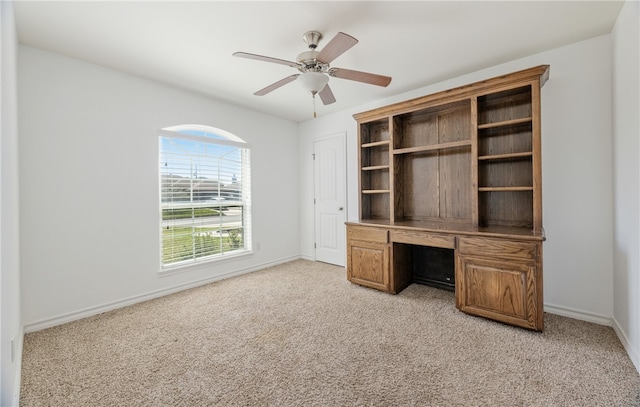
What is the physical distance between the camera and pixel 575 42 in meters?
2.50

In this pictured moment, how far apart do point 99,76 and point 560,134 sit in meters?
4.62

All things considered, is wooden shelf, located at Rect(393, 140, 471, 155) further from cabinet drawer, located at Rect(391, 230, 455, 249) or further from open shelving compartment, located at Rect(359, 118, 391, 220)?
Answer: cabinet drawer, located at Rect(391, 230, 455, 249)

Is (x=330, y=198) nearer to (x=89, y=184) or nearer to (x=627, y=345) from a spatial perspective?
(x=89, y=184)

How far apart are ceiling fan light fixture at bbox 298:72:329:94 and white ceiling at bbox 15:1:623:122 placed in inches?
14.4

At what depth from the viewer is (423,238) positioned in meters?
2.89

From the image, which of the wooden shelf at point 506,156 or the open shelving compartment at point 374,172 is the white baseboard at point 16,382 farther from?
the wooden shelf at point 506,156

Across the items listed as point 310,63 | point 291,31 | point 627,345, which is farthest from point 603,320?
point 291,31

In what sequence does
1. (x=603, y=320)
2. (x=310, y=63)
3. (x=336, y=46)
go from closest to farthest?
1. (x=336, y=46)
2. (x=310, y=63)
3. (x=603, y=320)

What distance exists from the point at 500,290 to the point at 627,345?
0.83 meters

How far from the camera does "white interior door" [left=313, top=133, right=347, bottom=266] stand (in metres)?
4.43

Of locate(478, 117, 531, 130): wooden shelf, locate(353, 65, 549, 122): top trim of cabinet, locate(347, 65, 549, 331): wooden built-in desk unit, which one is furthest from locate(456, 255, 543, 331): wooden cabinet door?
locate(353, 65, 549, 122): top trim of cabinet

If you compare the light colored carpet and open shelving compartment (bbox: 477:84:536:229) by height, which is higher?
open shelving compartment (bbox: 477:84:536:229)

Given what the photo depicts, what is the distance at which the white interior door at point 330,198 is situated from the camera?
4434mm

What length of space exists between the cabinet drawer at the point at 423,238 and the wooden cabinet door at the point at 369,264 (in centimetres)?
20
